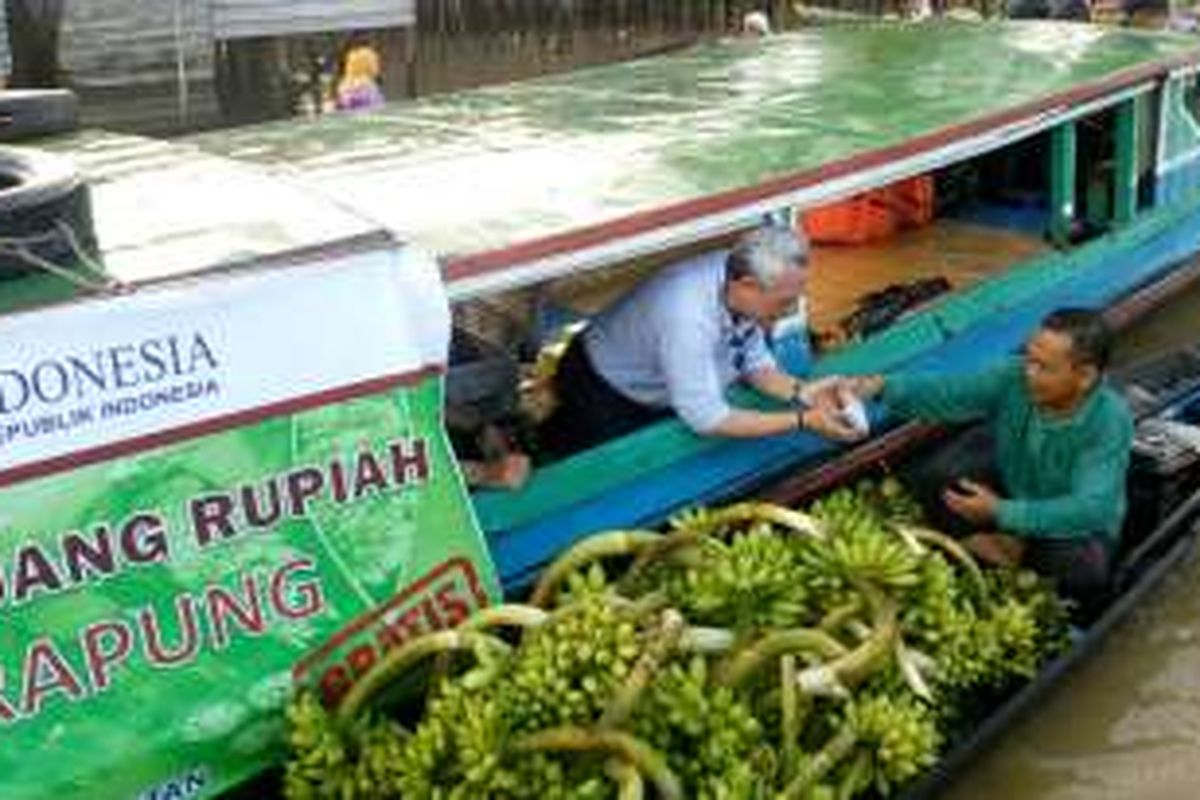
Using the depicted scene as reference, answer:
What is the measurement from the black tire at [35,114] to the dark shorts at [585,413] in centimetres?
162

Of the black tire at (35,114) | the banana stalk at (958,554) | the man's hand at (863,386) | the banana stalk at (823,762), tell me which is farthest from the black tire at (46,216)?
the man's hand at (863,386)

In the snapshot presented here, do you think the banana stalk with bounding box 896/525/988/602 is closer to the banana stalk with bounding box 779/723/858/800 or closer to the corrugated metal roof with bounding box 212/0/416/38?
the banana stalk with bounding box 779/723/858/800

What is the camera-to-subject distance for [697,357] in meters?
4.68

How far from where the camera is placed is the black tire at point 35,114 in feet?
15.4

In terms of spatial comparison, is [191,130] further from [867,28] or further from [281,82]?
[867,28]

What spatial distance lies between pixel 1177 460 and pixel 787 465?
1.38 metres

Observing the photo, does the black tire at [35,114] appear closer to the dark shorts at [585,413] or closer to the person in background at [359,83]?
the dark shorts at [585,413]

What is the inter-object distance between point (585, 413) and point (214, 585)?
1723 millimetres

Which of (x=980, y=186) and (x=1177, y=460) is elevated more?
(x=980, y=186)

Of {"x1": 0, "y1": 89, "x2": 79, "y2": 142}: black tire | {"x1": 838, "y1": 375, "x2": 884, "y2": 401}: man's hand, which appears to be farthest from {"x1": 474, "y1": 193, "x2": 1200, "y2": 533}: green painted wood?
{"x1": 0, "y1": 89, "x2": 79, "y2": 142}: black tire

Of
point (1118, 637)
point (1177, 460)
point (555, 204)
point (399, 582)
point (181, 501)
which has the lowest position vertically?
point (1118, 637)

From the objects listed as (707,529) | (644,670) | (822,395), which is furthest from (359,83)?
(644,670)

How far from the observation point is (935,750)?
4.20 m

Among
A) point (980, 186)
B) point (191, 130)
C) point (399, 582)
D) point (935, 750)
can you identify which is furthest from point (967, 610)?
point (191, 130)
